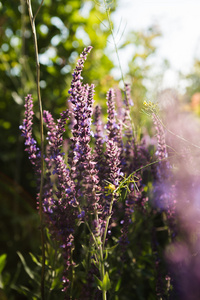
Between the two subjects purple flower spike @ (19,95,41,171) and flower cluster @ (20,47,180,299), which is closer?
flower cluster @ (20,47,180,299)

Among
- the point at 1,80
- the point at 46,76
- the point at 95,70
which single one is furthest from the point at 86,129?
the point at 1,80

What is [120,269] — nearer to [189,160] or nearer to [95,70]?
[189,160]

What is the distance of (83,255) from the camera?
1164 mm

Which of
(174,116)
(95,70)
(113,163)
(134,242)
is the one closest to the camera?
(113,163)

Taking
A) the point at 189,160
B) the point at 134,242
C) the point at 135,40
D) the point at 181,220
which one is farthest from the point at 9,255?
the point at 135,40

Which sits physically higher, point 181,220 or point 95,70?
point 95,70

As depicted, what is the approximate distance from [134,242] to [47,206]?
58cm

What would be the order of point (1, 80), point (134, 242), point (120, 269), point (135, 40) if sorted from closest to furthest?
point (120, 269) → point (134, 242) → point (135, 40) → point (1, 80)

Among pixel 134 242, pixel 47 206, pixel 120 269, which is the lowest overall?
pixel 120 269

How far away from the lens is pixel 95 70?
234 centimetres

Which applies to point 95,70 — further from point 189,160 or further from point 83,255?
point 83,255

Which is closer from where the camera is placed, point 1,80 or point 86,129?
point 86,129

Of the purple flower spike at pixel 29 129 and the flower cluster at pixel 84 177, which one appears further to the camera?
the purple flower spike at pixel 29 129

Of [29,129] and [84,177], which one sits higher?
[29,129]
